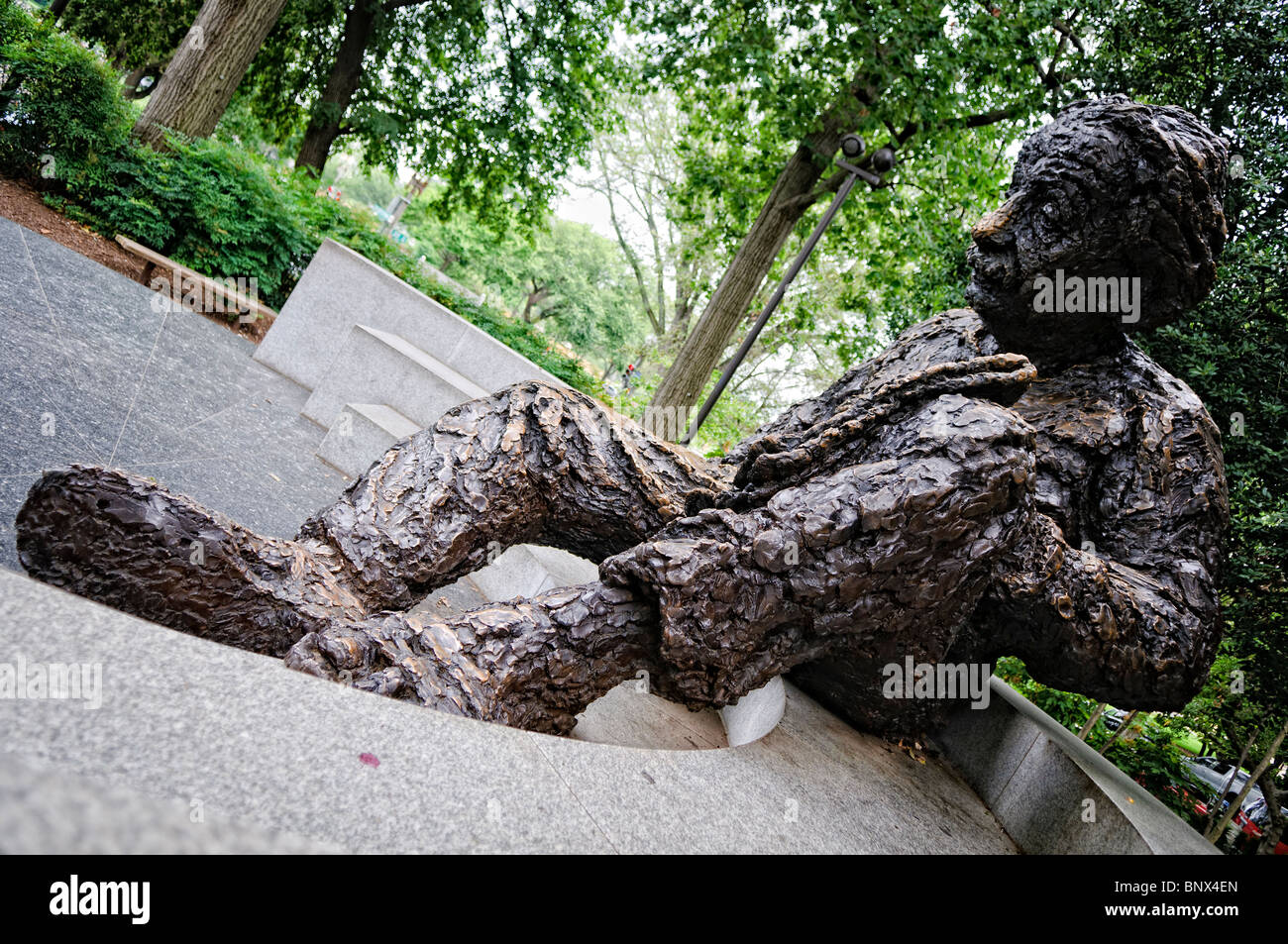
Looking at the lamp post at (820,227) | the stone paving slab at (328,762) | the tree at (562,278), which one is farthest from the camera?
the tree at (562,278)

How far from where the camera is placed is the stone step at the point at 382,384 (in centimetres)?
569

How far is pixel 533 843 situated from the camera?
148 centimetres

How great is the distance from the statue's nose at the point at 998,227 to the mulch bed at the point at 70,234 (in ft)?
23.9

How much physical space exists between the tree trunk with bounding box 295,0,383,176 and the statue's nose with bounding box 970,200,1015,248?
13561 millimetres

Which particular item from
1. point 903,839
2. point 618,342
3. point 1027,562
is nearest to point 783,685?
point 903,839

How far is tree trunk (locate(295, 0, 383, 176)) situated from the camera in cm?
1409

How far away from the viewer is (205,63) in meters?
9.67

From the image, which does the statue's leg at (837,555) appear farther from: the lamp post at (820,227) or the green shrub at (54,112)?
the green shrub at (54,112)

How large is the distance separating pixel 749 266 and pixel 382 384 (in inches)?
233

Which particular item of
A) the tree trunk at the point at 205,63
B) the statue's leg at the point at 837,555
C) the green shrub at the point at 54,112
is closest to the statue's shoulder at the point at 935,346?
the statue's leg at the point at 837,555

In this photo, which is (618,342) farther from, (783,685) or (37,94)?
(783,685)

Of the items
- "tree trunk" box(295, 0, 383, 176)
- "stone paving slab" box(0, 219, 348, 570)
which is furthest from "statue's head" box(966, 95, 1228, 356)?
"tree trunk" box(295, 0, 383, 176)

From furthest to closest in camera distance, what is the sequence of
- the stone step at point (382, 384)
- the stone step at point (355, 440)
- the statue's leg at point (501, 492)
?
the stone step at point (382, 384) → the stone step at point (355, 440) → the statue's leg at point (501, 492)

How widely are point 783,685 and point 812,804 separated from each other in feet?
2.98
